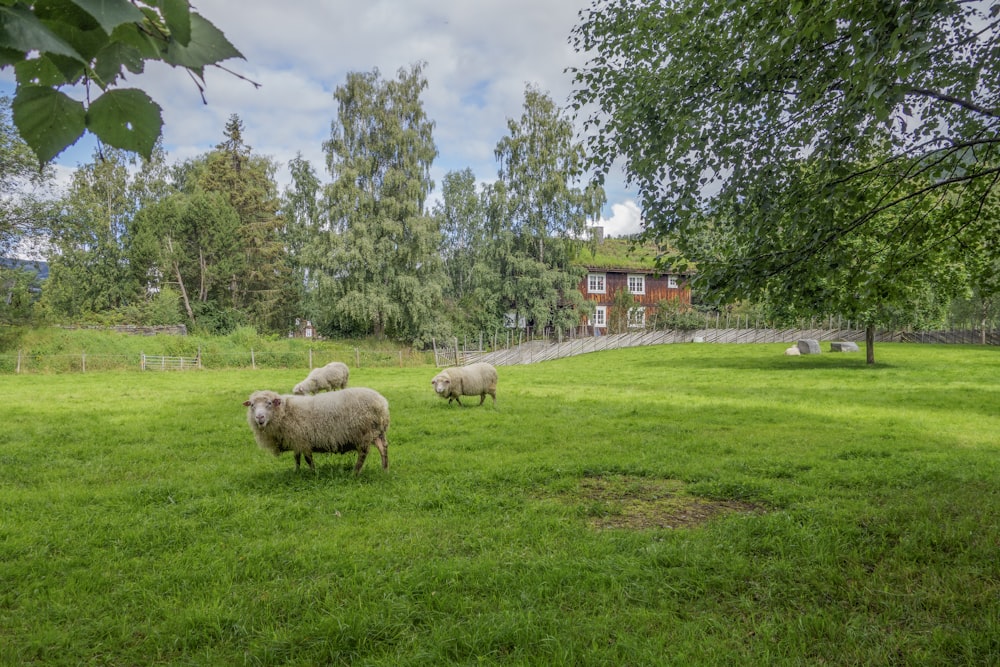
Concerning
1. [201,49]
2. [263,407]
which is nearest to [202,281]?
[263,407]

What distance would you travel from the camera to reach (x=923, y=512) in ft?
20.0

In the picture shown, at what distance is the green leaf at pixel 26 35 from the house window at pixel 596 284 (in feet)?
177

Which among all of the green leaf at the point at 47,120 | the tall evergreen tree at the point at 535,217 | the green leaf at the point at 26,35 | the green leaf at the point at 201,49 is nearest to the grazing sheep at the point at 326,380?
the green leaf at the point at 47,120

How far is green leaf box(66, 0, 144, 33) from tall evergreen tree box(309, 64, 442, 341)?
34.5 meters

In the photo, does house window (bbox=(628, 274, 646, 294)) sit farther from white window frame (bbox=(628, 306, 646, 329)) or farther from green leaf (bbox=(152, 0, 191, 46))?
green leaf (bbox=(152, 0, 191, 46))

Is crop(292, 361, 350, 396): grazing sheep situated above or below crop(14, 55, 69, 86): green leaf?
below

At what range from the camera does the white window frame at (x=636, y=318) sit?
51.6 m

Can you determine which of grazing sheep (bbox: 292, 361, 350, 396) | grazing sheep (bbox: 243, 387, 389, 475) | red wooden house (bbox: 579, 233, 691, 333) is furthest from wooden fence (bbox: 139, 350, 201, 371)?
red wooden house (bbox: 579, 233, 691, 333)

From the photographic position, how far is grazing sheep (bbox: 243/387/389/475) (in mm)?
7812

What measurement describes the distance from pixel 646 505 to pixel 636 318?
1845 inches

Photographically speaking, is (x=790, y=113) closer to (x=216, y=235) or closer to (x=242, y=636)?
(x=242, y=636)

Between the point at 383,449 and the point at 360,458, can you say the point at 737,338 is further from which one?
the point at 360,458

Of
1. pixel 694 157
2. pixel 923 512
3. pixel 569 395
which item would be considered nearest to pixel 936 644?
pixel 923 512

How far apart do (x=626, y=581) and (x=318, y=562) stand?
273cm
